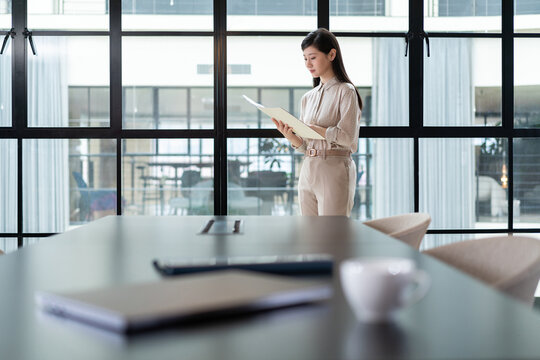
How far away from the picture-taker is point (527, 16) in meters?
4.49

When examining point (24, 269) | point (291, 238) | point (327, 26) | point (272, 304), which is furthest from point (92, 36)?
point (272, 304)

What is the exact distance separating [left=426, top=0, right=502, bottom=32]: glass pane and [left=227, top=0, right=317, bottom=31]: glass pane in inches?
33.9

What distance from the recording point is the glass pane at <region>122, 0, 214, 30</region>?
4.37 metres

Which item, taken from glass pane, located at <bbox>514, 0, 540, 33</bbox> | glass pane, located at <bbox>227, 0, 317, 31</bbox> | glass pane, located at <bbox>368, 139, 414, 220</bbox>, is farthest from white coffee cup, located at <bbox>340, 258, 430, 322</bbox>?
glass pane, located at <bbox>514, 0, 540, 33</bbox>

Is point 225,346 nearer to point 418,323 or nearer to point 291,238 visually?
point 418,323

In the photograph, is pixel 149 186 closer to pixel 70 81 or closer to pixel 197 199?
pixel 197 199

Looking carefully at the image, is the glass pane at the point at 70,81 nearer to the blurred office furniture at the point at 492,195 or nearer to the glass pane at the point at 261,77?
the glass pane at the point at 261,77

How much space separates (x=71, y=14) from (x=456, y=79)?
9.29 feet

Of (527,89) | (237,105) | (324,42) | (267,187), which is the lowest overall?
(267,187)

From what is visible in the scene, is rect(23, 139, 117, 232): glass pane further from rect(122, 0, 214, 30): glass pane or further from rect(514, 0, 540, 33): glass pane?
rect(514, 0, 540, 33): glass pane

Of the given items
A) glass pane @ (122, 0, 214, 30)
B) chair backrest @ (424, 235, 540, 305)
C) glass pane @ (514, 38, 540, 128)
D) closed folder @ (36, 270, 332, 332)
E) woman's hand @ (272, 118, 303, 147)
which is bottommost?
chair backrest @ (424, 235, 540, 305)

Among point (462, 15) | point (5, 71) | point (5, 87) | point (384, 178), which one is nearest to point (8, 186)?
point (5, 87)

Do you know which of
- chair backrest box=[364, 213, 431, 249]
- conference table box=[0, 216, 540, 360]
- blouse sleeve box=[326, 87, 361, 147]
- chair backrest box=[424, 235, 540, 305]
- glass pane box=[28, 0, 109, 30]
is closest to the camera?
conference table box=[0, 216, 540, 360]

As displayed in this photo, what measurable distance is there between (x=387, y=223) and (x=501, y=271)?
106cm
